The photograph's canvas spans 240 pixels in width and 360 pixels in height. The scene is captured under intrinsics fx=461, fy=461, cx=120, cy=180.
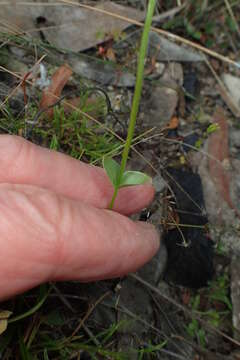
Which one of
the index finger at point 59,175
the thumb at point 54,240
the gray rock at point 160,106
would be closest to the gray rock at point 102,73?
the gray rock at point 160,106

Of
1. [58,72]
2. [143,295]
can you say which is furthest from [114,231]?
[58,72]

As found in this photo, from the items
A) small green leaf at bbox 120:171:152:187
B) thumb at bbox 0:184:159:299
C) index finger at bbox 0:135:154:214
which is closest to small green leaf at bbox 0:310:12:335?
thumb at bbox 0:184:159:299

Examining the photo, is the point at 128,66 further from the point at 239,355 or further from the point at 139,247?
the point at 239,355

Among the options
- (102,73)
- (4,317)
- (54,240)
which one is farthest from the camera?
(102,73)

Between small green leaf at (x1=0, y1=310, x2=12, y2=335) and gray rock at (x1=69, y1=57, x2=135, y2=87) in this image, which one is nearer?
small green leaf at (x1=0, y1=310, x2=12, y2=335)

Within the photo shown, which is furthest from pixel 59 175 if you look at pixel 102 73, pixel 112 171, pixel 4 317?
pixel 102 73

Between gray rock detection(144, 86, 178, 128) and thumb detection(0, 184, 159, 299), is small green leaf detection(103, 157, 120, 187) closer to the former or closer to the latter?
thumb detection(0, 184, 159, 299)

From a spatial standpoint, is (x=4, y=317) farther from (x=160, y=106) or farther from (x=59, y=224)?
(x=160, y=106)

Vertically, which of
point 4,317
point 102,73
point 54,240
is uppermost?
point 102,73
